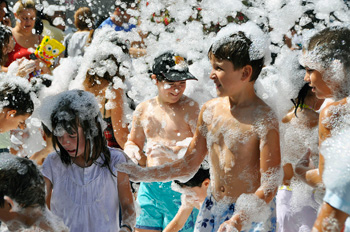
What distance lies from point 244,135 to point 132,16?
2.75 meters

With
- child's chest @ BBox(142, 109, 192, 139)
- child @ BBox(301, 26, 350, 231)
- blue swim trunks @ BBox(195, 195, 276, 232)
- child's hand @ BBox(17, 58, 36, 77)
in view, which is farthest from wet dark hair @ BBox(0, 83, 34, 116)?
child @ BBox(301, 26, 350, 231)

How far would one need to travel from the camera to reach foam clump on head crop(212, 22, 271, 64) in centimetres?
232

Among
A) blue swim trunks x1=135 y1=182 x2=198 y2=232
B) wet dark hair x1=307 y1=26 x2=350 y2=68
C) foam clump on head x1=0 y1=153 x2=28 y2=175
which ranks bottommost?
blue swim trunks x1=135 y1=182 x2=198 y2=232

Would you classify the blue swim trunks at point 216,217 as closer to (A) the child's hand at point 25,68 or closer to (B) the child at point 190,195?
(B) the child at point 190,195

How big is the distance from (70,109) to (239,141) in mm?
802

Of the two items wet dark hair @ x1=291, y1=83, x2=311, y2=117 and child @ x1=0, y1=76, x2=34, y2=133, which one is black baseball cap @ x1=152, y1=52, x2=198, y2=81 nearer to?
wet dark hair @ x1=291, y1=83, x2=311, y2=117

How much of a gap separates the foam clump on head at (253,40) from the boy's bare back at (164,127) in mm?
915

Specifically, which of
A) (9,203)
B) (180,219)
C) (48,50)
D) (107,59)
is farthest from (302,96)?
(48,50)

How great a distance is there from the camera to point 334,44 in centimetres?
215

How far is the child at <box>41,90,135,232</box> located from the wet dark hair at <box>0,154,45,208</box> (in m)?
0.33

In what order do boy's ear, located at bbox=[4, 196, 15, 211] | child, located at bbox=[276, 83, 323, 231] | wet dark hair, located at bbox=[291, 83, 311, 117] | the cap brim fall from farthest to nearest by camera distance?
the cap brim
wet dark hair, located at bbox=[291, 83, 311, 117]
child, located at bbox=[276, 83, 323, 231]
boy's ear, located at bbox=[4, 196, 15, 211]

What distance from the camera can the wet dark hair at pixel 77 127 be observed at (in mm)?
2355

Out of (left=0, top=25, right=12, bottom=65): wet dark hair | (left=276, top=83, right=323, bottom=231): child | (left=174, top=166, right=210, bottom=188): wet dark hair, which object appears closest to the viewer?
(left=276, top=83, right=323, bottom=231): child

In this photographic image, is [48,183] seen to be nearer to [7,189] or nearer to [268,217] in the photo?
[7,189]
